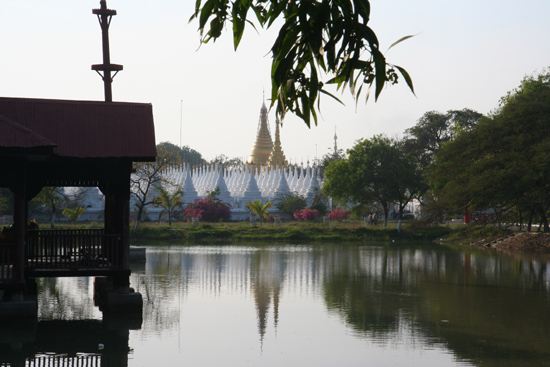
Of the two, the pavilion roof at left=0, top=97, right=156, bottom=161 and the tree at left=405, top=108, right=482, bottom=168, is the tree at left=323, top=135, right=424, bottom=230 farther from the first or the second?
the pavilion roof at left=0, top=97, right=156, bottom=161

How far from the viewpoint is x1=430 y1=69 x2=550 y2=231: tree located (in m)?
31.6

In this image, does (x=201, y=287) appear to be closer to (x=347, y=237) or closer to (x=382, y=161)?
(x=347, y=237)

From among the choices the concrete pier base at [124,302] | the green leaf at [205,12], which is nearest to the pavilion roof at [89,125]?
the concrete pier base at [124,302]

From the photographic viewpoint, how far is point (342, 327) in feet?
42.0

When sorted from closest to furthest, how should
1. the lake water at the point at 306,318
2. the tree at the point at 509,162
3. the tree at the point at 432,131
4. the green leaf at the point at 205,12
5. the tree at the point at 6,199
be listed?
1. the green leaf at the point at 205,12
2. the lake water at the point at 306,318
3. the tree at the point at 509,162
4. the tree at the point at 6,199
5. the tree at the point at 432,131

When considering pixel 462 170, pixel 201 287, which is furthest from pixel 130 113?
pixel 462 170

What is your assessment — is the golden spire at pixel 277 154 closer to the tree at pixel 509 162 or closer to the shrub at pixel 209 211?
the shrub at pixel 209 211

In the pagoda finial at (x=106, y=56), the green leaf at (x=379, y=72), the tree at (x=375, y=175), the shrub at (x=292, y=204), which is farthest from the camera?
the shrub at (x=292, y=204)

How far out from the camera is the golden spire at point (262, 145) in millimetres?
80625

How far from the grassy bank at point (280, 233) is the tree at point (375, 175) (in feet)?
9.47

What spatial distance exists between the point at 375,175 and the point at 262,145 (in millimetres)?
37976

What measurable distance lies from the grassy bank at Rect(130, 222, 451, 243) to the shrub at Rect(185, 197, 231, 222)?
8532 mm

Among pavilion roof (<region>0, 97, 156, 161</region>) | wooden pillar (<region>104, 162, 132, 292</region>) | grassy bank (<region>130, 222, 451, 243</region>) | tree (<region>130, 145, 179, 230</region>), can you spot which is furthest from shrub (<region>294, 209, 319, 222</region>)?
wooden pillar (<region>104, 162, 132, 292</region>)

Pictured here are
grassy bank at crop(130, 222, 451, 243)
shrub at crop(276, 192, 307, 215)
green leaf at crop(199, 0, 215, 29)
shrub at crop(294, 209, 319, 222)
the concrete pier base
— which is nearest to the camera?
green leaf at crop(199, 0, 215, 29)
